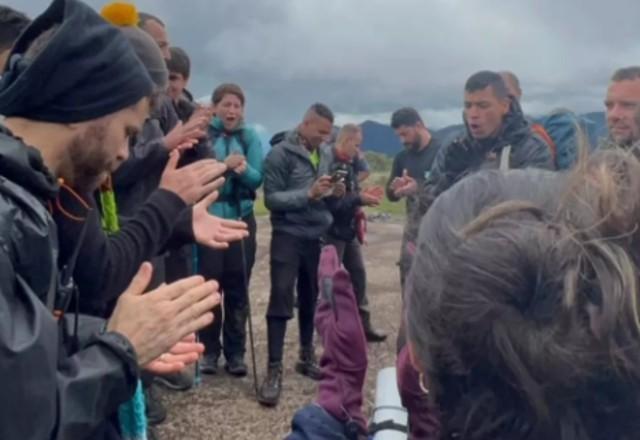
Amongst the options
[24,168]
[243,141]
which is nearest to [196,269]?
[243,141]

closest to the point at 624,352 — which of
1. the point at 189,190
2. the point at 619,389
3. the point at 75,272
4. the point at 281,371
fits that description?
the point at 619,389

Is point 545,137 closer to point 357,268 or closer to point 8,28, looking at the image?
point 357,268

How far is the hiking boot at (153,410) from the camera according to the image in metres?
4.98

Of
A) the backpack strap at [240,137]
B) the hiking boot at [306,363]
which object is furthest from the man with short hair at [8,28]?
the hiking boot at [306,363]

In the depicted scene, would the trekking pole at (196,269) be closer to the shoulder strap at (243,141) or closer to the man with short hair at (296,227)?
the man with short hair at (296,227)

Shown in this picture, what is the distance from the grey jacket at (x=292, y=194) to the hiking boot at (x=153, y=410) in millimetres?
1552

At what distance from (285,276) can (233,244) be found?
427 mm

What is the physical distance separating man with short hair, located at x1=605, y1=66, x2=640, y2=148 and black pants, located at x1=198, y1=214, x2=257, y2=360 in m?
2.52

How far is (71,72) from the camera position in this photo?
2.23 meters

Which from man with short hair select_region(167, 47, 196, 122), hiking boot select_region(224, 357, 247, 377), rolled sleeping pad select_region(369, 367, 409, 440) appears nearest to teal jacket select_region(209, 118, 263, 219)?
man with short hair select_region(167, 47, 196, 122)

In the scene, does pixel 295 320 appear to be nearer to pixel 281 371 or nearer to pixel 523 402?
pixel 281 371

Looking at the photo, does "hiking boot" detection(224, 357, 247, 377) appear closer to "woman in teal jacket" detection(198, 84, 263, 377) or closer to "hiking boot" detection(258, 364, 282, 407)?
"woman in teal jacket" detection(198, 84, 263, 377)

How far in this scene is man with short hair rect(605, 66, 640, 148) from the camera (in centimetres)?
479

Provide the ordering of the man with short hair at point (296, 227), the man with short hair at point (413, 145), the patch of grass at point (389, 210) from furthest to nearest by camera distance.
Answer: the patch of grass at point (389, 210)
the man with short hair at point (413, 145)
the man with short hair at point (296, 227)
